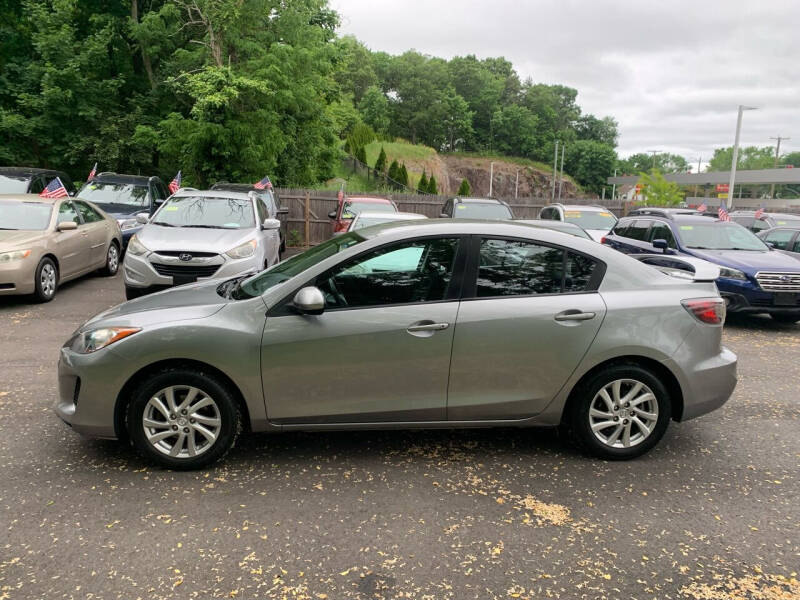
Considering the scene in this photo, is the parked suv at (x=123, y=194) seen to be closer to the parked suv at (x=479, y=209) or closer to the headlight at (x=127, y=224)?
the headlight at (x=127, y=224)

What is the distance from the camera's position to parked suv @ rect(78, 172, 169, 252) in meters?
13.9

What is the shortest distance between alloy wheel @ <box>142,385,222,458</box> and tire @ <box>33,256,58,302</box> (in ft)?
20.4

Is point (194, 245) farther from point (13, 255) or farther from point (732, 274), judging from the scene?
point (732, 274)

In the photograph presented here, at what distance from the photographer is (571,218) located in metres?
15.5

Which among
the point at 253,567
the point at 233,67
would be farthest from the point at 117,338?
the point at 233,67

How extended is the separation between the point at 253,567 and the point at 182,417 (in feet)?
3.97

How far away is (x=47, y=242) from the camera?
9055mm

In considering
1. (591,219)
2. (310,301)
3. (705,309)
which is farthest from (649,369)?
(591,219)

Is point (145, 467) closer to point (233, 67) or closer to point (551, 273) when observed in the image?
point (551, 273)

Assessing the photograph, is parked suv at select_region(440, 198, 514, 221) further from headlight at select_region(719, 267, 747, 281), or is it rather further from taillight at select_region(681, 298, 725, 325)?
taillight at select_region(681, 298, 725, 325)

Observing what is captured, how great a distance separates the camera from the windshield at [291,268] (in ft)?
13.4

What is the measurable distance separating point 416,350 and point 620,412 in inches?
58.3

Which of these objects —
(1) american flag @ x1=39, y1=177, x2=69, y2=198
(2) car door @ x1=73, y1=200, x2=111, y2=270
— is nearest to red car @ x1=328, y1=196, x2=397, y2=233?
(2) car door @ x1=73, y1=200, x2=111, y2=270

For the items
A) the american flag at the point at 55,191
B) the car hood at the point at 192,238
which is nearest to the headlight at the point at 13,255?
the car hood at the point at 192,238
